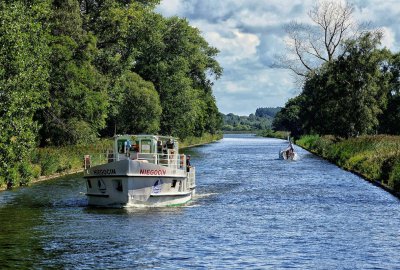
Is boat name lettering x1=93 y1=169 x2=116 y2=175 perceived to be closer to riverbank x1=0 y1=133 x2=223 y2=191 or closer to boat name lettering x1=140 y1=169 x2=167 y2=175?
boat name lettering x1=140 y1=169 x2=167 y2=175

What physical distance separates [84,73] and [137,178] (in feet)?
108

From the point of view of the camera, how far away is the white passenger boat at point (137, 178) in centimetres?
3719

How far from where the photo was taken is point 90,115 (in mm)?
70062

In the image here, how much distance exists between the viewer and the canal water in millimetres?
23781

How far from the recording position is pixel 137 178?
3728cm

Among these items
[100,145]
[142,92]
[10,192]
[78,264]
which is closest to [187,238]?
[78,264]

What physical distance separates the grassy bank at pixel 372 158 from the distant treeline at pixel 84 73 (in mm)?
26442

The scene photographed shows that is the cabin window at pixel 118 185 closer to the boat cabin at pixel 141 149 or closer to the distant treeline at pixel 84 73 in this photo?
the boat cabin at pixel 141 149

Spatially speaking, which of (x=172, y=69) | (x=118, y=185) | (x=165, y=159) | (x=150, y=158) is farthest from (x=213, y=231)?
(x=172, y=69)

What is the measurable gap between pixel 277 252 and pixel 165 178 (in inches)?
575

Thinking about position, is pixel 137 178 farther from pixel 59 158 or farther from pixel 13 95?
pixel 59 158

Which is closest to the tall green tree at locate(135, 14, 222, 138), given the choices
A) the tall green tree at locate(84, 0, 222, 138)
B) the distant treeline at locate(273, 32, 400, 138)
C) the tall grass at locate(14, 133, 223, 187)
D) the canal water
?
the tall green tree at locate(84, 0, 222, 138)

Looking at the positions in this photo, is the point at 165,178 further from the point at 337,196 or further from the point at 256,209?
the point at 337,196

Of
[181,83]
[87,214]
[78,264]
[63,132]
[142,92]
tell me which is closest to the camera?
[78,264]
